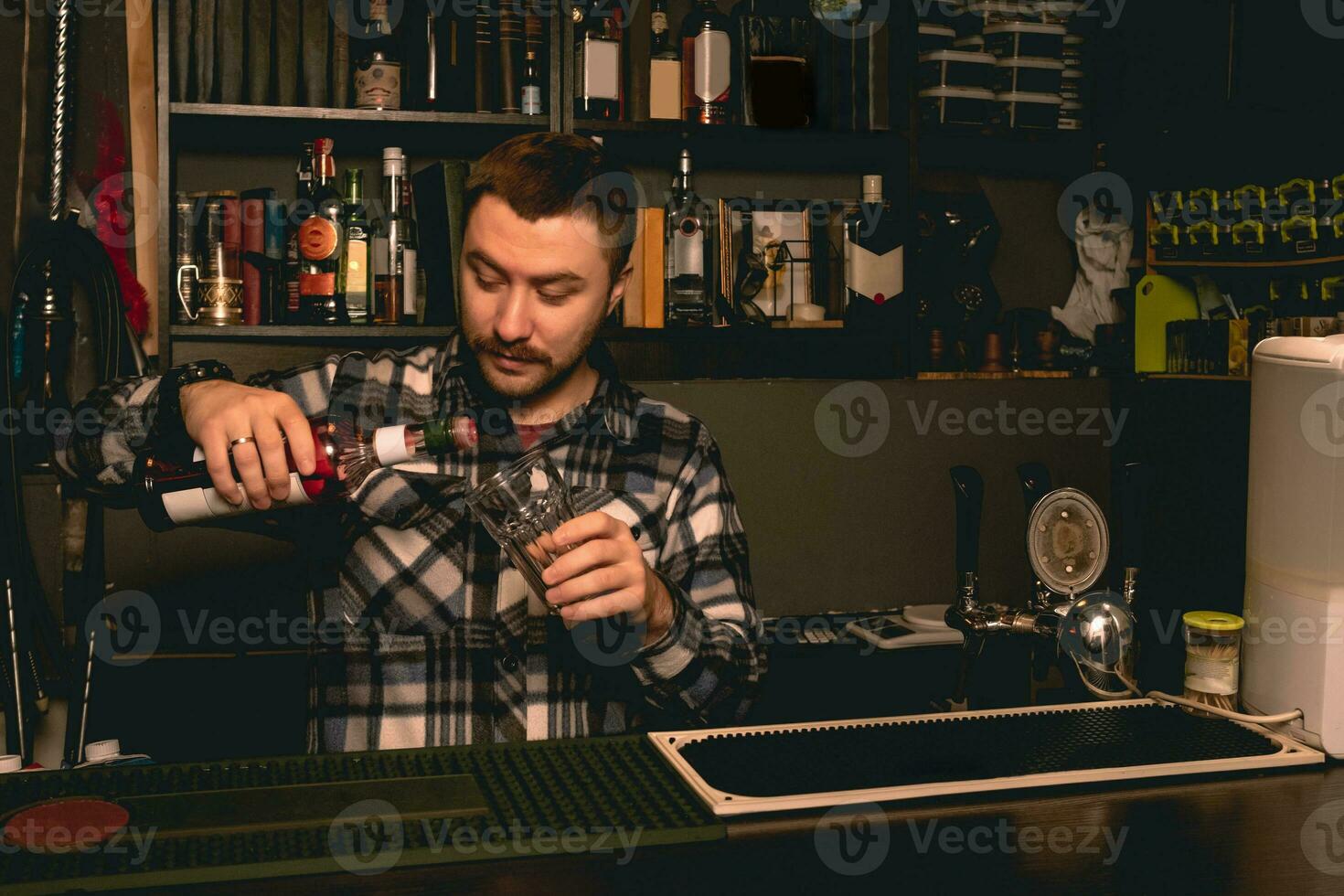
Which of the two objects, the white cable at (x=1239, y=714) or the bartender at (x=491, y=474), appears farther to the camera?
the bartender at (x=491, y=474)

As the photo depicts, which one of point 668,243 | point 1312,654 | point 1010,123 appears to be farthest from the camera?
point 1010,123

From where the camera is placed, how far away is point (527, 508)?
3.12 feet

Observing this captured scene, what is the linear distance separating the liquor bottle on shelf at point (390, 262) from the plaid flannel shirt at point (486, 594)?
639 millimetres

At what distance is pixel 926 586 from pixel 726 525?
2.77 feet

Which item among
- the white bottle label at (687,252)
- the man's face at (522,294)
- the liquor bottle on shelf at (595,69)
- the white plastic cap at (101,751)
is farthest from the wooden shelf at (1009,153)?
the white plastic cap at (101,751)

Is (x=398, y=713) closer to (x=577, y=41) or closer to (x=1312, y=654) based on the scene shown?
(x=1312, y=654)

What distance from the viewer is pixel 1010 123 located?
259 centimetres

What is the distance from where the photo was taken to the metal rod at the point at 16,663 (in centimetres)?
142

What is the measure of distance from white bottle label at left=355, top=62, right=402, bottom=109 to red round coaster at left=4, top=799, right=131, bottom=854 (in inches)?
63.7

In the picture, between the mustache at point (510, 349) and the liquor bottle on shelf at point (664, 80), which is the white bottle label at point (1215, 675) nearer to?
the mustache at point (510, 349)

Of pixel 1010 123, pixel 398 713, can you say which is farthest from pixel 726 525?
pixel 1010 123

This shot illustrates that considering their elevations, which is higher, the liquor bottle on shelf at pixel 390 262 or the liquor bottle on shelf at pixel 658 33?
the liquor bottle on shelf at pixel 658 33

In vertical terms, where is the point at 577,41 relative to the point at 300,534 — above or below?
above

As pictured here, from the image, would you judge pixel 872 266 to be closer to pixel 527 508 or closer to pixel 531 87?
pixel 531 87
